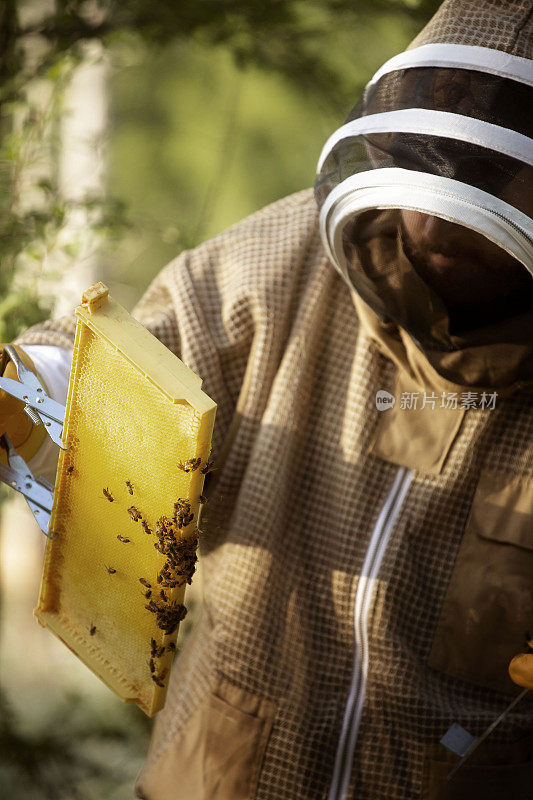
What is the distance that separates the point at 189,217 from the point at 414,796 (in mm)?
2742

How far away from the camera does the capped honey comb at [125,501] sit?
122cm

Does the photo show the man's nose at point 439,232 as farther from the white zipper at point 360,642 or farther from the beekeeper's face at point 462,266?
the white zipper at point 360,642

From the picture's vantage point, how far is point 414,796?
165 cm

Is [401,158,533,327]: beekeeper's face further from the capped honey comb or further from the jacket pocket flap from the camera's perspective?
the capped honey comb

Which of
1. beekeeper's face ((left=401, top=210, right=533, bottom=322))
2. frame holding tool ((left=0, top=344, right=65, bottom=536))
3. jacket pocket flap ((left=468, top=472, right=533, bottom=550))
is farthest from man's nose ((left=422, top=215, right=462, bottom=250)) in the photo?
frame holding tool ((left=0, top=344, right=65, bottom=536))

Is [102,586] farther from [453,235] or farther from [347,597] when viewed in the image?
[453,235]

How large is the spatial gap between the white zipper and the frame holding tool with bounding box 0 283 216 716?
0.50 m

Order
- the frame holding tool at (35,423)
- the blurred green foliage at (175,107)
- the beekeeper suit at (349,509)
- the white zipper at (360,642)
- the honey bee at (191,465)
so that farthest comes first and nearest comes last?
the blurred green foliage at (175,107)
the white zipper at (360,642)
the beekeeper suit at (349,509)
the frame holding tool at (35,423)
the honey bee at (191,465)

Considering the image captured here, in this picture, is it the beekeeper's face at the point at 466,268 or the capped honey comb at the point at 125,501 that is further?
the beekeeper's face at the point at 466,268

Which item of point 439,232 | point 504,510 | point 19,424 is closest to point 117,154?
point 19,424

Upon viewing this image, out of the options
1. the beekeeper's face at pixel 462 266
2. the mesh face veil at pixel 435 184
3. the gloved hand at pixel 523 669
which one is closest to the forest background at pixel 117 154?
the mesh face veil at pixel 435 184

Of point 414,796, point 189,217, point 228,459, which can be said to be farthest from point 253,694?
point 189,217

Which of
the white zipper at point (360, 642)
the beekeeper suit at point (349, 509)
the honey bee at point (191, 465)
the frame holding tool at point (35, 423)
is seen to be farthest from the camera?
the white zipper at point (360, 642)

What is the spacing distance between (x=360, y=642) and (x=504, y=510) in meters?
0.44
